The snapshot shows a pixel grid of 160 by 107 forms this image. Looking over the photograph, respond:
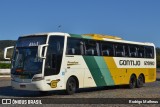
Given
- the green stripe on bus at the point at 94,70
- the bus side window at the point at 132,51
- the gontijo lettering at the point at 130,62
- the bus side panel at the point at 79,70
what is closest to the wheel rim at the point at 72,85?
the bus side panel at the point at 79,70

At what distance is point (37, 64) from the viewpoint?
749 inches

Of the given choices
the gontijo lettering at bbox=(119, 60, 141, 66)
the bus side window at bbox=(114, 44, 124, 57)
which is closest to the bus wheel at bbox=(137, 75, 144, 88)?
the gontijo lettering at bbox=(119, 60, 141, 66)

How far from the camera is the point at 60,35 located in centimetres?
1991

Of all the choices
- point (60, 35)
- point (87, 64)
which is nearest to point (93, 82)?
point (87, 64)

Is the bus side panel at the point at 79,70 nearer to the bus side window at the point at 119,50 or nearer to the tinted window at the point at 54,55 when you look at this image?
the tinted window at the point at 54,55

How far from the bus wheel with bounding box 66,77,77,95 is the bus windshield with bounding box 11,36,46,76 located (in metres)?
2.09

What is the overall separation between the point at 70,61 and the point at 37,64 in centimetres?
209

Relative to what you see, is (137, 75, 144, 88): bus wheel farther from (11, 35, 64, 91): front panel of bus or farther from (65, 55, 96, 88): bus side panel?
(11, 35, 64, 91): front panel of bus

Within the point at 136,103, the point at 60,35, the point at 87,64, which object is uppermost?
the point at 60,35

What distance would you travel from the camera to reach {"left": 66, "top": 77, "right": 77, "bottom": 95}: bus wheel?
20.4m

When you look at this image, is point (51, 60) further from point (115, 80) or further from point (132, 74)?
point (132, 74)

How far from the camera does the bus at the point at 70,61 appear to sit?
19.1 meters

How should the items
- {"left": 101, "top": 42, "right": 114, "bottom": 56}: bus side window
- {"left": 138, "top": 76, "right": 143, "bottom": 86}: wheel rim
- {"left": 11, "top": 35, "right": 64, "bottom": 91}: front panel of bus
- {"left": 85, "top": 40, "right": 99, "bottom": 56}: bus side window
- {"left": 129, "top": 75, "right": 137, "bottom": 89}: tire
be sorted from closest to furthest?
{"left": 11, "top": 35, "right": 64, "bottom": 91}: front panel of bus < {"left": 85, "top": 40, "right": 99, "bottom": 56}: bus side window < {"left": 101, "top": 42, "right": 114, "bottom": 56}: bus side window < {"left": 129, "top": 75, "right": 137, "bottom": 89}: tire < {"left": 138, "top": 76, "right": 143, "bottom": 86}: wheel rim

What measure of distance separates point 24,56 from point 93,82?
15.6ft
